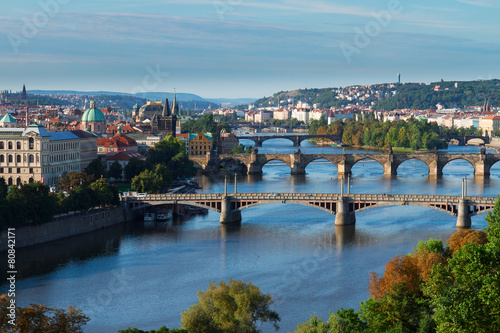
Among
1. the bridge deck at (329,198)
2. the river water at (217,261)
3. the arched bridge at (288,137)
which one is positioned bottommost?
the river water at (217,261)

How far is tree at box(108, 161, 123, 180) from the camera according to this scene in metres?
51.8

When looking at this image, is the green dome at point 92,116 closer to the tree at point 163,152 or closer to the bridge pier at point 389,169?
the tree at point 163,152

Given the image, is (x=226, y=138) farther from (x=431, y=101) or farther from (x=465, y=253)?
(x=431, y=101)

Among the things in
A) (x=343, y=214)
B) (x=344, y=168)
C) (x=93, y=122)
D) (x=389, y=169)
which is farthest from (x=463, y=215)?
(x=93, y=122)

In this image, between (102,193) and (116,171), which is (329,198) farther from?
(116,171)

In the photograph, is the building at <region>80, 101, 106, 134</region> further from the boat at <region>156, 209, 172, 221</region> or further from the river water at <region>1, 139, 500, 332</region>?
the boat at <region>156, 209, 172, 221</region>

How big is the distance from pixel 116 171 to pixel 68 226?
16.6m

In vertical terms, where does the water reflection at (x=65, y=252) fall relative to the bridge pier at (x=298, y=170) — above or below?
below

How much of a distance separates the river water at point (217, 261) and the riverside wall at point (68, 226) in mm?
446

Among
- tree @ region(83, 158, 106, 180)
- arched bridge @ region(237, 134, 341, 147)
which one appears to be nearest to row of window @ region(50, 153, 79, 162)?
tree @ region(83, 158, 106, 180)

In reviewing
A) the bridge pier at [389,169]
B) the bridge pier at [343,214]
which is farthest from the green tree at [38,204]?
the bridge pier at [389,169]

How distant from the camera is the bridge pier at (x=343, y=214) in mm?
38188

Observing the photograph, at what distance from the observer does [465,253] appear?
576 inches

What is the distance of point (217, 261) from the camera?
31.2m
